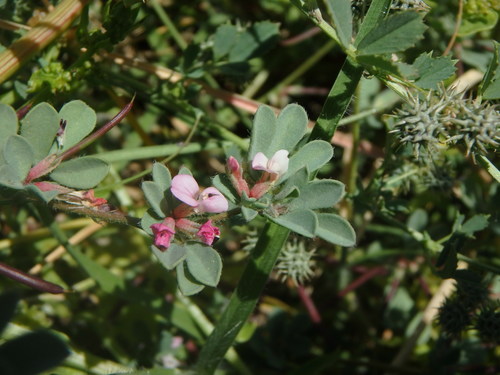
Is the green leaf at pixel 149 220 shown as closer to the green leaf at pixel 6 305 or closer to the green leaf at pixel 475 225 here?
the green leaf at pixel 6 305

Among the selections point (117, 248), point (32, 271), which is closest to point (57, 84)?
point (32, 271)

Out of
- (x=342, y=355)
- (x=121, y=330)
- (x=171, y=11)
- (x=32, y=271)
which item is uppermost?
(x=171, y=11)

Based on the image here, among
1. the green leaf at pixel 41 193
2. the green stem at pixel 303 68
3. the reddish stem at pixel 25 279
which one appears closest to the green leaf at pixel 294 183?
the green leaf at pixel 41 193

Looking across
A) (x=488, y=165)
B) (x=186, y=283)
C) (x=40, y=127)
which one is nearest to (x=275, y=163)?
(x=186, y=283)

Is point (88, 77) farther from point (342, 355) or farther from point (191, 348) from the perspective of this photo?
point (342, 355)

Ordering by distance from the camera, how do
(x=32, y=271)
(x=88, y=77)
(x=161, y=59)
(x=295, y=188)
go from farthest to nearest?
(x=161, y=59) < (x=32, y=271) < (x=88, y=77) < (x=295, y=188)
